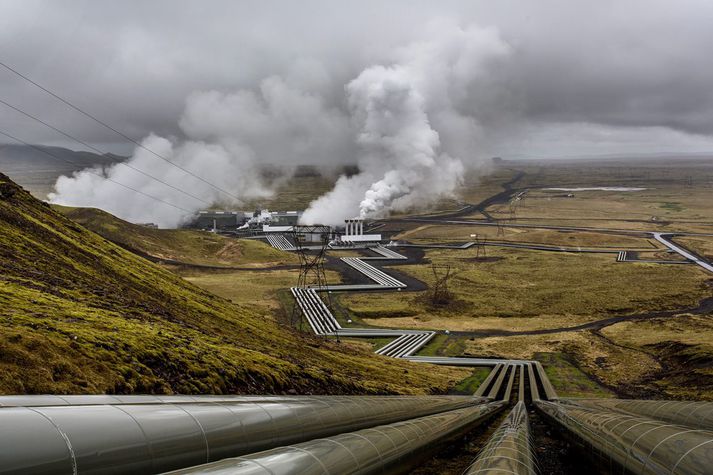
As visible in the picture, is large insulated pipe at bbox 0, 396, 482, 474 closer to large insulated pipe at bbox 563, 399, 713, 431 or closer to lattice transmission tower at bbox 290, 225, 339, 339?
large insulated pipe at bbox 563, 399, 713, 431

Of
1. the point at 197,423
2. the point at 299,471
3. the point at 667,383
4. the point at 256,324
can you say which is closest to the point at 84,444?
the point at 197,423

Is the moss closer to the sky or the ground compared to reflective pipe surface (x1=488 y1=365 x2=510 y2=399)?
closer to the ground

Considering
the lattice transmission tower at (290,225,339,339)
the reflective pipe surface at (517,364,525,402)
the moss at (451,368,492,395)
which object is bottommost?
the moss at (451,368,492,395)

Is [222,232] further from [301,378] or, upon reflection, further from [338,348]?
[301,378]

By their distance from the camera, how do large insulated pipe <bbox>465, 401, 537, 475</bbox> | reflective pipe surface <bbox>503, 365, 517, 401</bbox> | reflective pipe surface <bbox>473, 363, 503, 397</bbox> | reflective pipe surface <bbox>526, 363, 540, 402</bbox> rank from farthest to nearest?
reflective pipe surface <bbox>473, 363, 503, 397</bbox>, reflective pipe surface <bbox>503, 365, 517, 401</bbox>, reflective pipe surface <bbox>526, 363, 540, 402</bbox>, large insulated pipe <bbox>465, 401, 537, 475</bbox>

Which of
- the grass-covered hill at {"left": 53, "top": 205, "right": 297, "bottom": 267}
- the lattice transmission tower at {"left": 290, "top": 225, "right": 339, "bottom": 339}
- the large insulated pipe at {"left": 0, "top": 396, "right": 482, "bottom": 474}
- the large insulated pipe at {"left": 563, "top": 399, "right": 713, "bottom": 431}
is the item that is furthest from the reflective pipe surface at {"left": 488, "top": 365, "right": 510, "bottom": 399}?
the grass-covered hill at {"left": 53, "top": 205, "right": 297, "bottom": 267}

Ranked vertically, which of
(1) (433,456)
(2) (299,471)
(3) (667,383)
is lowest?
(3) (667,383)
